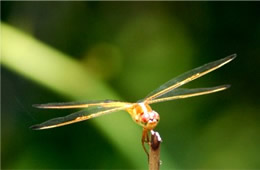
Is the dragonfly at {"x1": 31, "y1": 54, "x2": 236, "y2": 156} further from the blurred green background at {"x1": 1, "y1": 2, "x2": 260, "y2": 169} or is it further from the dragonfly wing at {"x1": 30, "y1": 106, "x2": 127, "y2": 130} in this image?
the blurred green background at {"x1": 1, "y1": 2, "x2": 260, "y2": 169}

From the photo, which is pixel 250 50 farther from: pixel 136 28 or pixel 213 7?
pixel 136 28

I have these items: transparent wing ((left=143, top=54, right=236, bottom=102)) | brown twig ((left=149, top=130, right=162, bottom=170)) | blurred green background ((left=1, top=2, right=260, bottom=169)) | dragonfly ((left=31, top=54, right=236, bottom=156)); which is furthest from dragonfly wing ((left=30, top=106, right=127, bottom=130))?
blurred green background ((left=1, top=2, right=260, bottom=169))

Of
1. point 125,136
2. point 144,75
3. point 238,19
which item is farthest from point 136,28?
point 125,136

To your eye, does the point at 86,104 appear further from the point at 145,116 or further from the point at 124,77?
the point at 124,77

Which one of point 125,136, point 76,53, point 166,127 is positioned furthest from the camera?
point 76,53

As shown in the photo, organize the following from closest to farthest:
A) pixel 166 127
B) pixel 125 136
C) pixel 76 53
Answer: pixel 125 136, pixel 166 127, pixel 76 53

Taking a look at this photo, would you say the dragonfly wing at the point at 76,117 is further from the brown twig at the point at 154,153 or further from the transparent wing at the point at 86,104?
the brown twig at the point at 154,153
